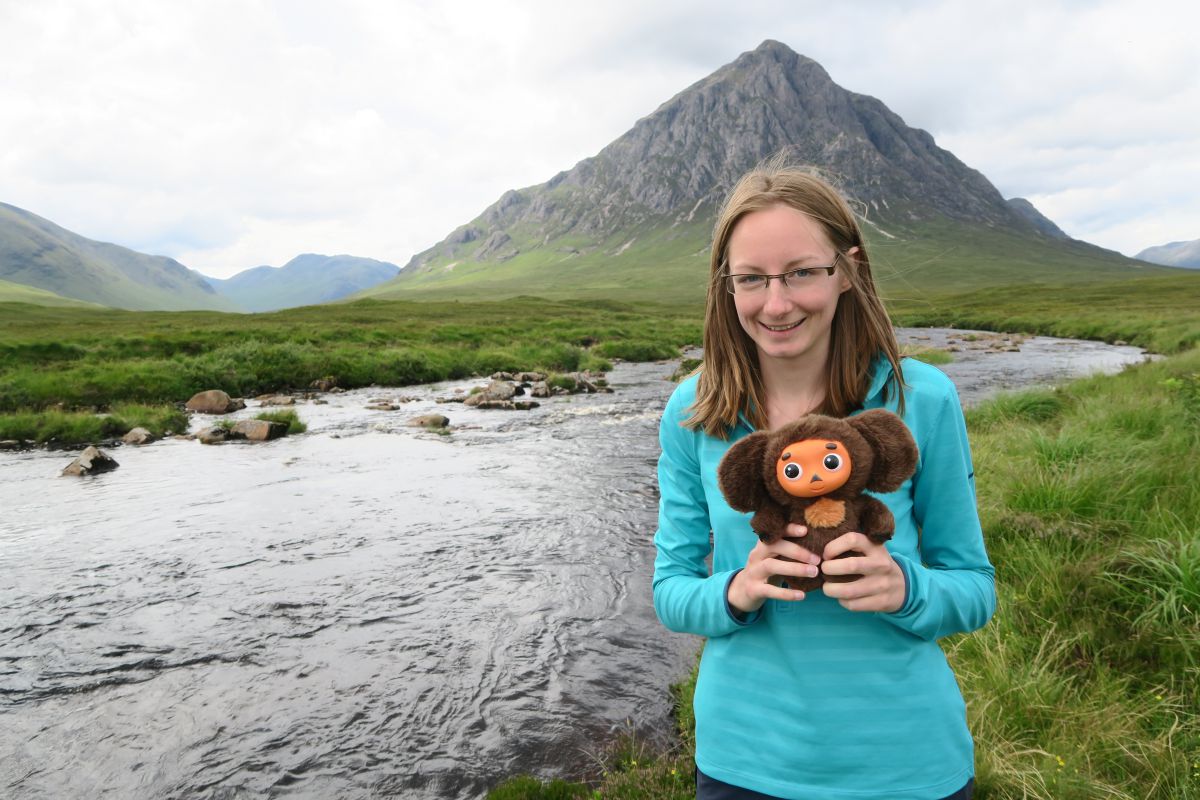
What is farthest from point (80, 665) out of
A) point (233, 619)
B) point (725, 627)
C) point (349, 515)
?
point (725, 627)

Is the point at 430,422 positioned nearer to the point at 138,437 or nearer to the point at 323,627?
the point at 138,437

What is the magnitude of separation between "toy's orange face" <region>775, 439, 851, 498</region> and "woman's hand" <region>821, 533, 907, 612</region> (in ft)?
0.48

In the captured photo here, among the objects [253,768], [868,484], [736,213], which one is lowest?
[253,768]

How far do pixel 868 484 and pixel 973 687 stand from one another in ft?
11.5

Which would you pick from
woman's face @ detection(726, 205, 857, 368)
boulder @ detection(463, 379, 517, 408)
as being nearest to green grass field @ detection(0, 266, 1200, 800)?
woman's face @ detection(726, 205, 857, 368)

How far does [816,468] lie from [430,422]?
19.2 m

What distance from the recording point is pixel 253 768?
548 centimetres

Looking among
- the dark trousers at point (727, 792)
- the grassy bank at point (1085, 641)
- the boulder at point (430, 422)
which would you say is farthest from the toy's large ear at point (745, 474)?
the boulder at point (430, 422)

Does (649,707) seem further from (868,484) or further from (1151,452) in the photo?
(1151,452)

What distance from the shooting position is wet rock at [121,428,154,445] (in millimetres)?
17781

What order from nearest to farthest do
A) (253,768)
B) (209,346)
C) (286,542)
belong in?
(253,768) < (286,542) < (209,346)

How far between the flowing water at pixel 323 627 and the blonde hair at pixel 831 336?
13.5 feet

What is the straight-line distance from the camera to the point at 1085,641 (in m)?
4.62

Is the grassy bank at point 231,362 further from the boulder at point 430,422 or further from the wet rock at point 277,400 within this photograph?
the boulder at point 430,422
